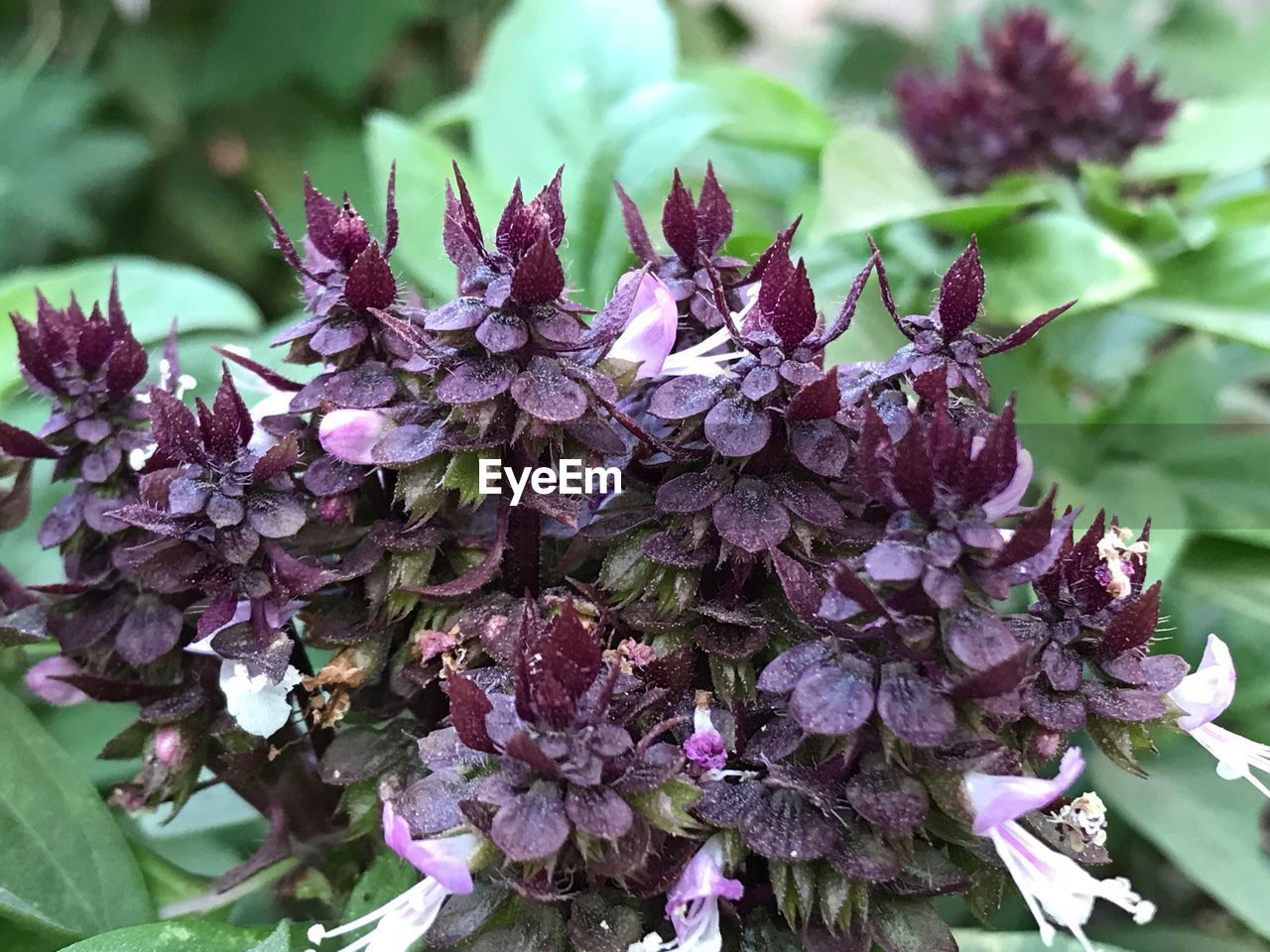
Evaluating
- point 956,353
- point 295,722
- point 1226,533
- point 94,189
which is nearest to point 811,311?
point 956,353

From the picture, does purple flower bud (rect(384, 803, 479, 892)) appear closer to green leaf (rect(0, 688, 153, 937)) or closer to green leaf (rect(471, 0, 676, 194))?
green leaf (rect(0, 688, 153, 937))

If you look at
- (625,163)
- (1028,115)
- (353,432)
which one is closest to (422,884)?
(353,432)

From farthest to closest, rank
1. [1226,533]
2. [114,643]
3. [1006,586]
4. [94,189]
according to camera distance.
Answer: [94,189] < [1226,533] < [114,643] < [1006,586]

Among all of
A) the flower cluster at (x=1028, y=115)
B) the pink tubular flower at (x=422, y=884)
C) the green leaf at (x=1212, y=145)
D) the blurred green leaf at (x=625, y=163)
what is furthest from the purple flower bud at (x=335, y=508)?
the green leaf at (x=1212, y=145)

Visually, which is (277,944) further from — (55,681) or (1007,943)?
(1007,943)

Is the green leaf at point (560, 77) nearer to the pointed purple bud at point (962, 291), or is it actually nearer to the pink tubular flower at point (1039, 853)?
the pointed purple bud at point (962, 291)

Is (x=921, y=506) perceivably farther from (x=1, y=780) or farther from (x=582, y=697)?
(x=1, y=780)

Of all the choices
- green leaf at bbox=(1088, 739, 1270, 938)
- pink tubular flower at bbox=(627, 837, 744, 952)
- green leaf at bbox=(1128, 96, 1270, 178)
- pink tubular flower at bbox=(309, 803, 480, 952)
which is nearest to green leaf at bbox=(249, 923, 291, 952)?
pink tubular flower at bbox=(309, 803, 480, 952)
